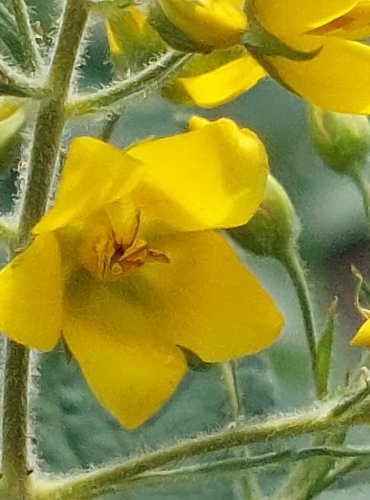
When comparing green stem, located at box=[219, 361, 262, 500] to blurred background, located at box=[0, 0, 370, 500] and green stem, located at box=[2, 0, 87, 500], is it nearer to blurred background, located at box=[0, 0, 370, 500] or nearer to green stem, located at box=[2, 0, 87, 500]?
blurred background, located at box=[0, 0, 370, 500]

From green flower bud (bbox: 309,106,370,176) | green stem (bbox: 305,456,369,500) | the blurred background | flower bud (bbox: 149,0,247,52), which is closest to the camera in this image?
flower bud (bbox: 149,0,247,52)

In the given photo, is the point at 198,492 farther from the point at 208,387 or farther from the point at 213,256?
the point at 213,256

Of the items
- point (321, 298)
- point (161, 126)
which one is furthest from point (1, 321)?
point (321, 298)

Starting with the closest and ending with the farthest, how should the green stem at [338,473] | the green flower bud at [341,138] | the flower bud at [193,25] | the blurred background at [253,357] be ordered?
the flower bud at [193,25], the green stem at [338,473], the green flower bud at [341,138], the blurred background at [253,357]

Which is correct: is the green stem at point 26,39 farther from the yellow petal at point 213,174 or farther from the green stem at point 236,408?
the green stem at point 236,408

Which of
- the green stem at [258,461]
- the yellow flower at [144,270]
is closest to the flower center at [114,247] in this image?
the yellow flower at [144,270]

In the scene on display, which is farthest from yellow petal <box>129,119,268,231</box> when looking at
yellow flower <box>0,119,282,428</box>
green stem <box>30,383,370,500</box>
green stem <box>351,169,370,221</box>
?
green stem <box>351,169,370,221</box>

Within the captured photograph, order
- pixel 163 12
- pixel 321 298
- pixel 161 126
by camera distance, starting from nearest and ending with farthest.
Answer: pixel 163 12
pixel 161 126
pixel 321 298
